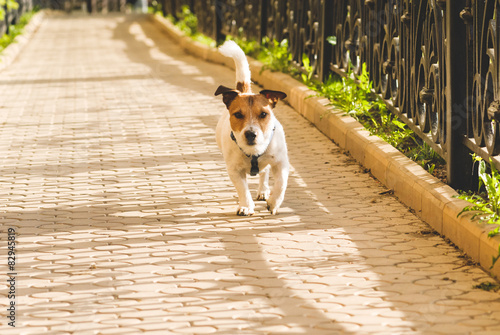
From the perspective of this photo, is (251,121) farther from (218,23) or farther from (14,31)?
(14,31)

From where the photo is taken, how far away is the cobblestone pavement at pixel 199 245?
4.02 m

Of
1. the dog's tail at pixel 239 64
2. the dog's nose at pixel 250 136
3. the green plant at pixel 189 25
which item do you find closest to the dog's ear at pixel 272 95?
the dog's nose at pixel 250 136

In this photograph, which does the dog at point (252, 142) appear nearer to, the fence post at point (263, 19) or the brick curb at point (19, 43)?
the fence post at point (263, 19)

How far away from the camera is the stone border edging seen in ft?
15.4

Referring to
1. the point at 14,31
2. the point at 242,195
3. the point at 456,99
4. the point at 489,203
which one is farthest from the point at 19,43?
the point at 489,203

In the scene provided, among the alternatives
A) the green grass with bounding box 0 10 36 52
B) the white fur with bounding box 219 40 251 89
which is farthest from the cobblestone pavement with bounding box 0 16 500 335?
the green grass with bounding box 0 10 36 52

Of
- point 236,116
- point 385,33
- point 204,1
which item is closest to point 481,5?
point 236,116

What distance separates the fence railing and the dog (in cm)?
113

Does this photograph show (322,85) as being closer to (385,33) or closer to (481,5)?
(385,33)

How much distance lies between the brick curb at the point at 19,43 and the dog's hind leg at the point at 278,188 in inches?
424

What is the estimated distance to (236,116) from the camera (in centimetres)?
561

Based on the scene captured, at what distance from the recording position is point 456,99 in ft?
18.3

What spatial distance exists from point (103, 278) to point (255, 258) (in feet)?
2.90

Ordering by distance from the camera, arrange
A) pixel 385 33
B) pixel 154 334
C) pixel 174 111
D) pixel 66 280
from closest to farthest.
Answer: pixel 154 334
pixel 66 280
pixel 385 33
pixel 174 111
